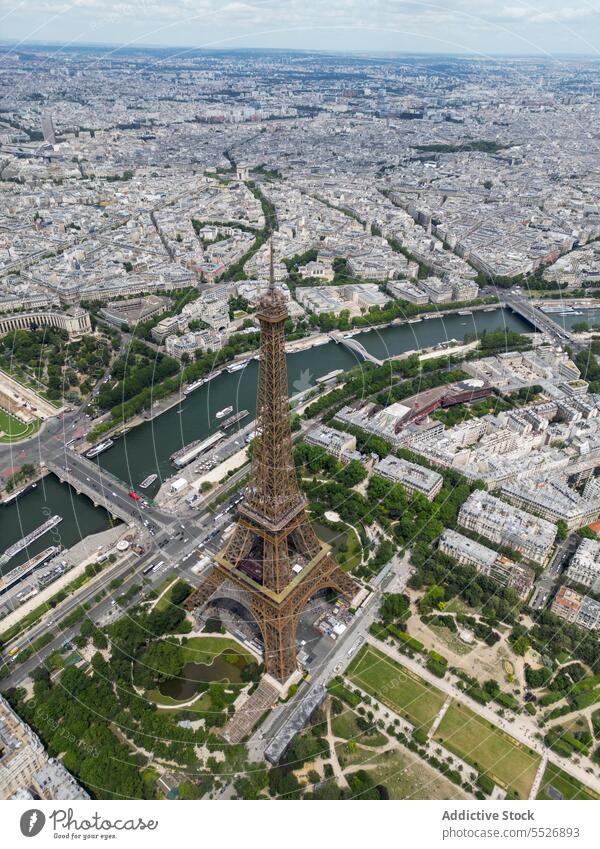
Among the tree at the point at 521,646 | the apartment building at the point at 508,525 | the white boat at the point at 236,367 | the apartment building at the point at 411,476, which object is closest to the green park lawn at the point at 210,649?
the tree at the point at 521,646

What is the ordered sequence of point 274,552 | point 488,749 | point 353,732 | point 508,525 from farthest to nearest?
point 508,525 < point 274,552 < point 353,732 < point 488,749

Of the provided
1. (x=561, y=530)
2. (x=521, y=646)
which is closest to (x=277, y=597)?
(x=521, y=646)

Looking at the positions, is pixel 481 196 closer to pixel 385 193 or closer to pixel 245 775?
pixel 385 193

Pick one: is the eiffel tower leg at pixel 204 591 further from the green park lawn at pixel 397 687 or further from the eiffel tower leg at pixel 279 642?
the green park lawn at pixel 397 687

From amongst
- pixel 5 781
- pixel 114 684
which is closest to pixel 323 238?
pixel 114 684

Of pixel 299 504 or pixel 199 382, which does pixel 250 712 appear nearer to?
pixel 299 504

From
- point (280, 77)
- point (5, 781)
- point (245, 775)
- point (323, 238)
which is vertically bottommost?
point (245, 775)
